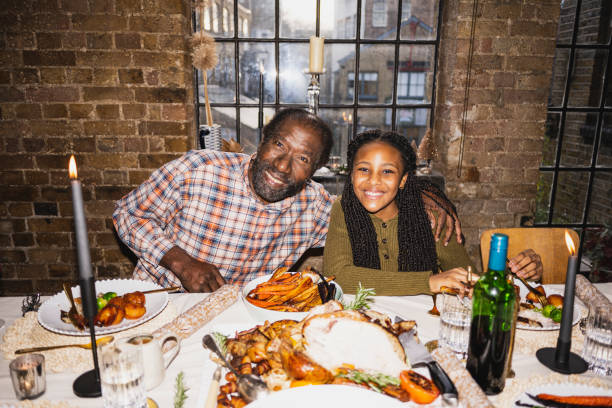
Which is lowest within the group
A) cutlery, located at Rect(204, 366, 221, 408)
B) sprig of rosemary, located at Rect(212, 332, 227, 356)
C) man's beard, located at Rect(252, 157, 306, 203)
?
cutlery, located at Rect(204, 366, 221, 408)

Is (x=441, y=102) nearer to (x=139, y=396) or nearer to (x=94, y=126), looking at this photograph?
(x=94, y=126)

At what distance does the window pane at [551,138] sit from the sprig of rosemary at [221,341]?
3027 millimetres

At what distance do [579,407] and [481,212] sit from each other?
2.23 meters

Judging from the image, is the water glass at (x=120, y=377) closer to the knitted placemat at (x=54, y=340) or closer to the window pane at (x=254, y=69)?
the knitted placemat at (x=54, y=340)

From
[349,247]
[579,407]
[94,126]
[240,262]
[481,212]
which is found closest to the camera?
[579,407]

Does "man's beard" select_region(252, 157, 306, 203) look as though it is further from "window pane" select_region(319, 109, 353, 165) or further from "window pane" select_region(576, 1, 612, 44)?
"window pane" select_region(576, 1, 612, 44)

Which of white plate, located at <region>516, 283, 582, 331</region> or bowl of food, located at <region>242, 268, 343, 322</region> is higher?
bowl of food, located at <region>242, 268, 343, 322</region>

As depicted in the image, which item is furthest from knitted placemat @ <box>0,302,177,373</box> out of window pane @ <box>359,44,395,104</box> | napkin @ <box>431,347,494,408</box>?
window pane @ <box>359,44,395,104</box>

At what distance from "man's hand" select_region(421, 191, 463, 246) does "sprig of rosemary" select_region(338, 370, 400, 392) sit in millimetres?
1041

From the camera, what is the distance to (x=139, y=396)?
86cm

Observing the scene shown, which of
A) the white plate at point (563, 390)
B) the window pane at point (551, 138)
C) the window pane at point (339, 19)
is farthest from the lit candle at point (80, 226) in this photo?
the window pane at point (551, 138)

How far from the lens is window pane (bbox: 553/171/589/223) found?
323cm

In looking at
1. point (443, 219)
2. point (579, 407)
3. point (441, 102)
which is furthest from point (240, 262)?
point (441, 102)

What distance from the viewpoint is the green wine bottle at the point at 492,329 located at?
0.91 metres
